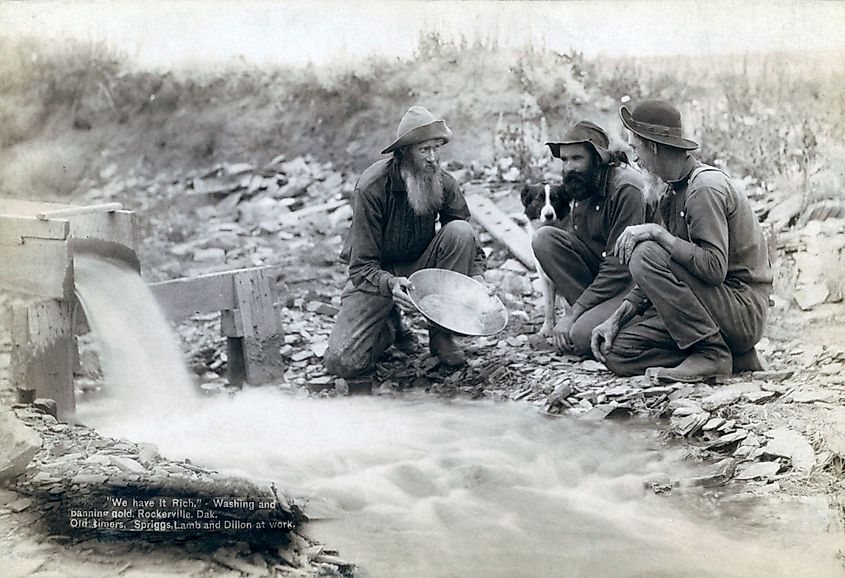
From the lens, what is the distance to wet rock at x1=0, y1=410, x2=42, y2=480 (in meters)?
5.35

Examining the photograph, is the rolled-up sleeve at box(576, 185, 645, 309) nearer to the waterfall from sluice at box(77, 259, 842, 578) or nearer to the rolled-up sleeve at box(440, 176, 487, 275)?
the rolled-up sleeve at box(440, 176, 487, 275)

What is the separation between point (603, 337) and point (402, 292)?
1.01 m

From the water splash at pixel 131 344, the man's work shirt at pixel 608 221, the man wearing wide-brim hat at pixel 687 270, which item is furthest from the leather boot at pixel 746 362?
the water splash at pixel 131 344

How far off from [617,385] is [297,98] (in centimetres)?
217

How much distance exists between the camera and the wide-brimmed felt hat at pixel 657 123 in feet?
17.5

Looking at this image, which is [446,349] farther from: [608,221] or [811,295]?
[811,295]

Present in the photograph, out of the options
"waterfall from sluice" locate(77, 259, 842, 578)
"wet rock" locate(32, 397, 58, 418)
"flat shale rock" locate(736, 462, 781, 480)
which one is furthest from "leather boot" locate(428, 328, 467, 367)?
"wet rock" locate(32, 397, 58, 418)

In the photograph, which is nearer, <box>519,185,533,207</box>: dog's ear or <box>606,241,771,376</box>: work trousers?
<box>606,241,771,376</box>: work trousers

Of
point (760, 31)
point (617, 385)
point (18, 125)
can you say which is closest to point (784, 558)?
point (617, 385)

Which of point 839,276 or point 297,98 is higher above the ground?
point 297,98

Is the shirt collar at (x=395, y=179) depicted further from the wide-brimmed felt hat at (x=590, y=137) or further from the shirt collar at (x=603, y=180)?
the shirt collar at (x=603, y=180)

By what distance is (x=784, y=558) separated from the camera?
16.5 ft

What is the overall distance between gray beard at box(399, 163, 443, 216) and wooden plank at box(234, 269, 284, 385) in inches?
34.0

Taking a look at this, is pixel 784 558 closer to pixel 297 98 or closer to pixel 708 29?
pixel 708 29
